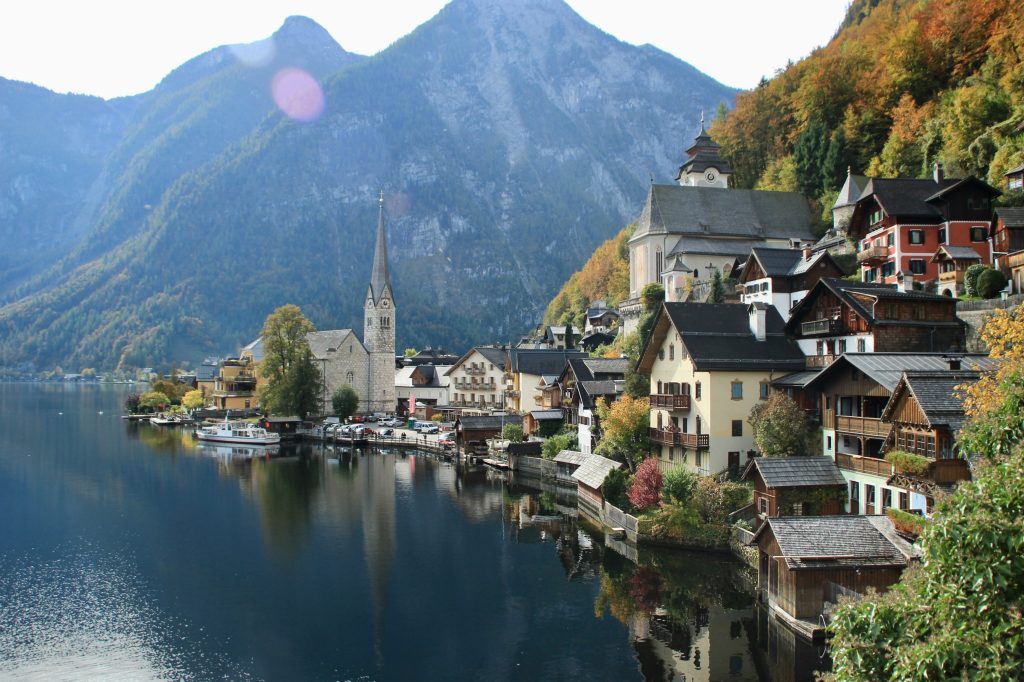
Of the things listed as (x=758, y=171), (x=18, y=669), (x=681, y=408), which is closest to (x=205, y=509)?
(x=18, y=669)

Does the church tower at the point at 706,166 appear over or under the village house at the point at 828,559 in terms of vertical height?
over

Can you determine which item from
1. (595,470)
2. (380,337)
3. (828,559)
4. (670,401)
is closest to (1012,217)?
(670,401)

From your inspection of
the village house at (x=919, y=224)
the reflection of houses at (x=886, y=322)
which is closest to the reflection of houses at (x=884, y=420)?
the reflection of houses at (x=886, y=322)

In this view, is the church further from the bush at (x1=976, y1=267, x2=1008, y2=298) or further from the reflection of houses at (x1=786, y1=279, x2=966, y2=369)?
the reflection of houses at (x1=786, y1=279, x2=966, y2=369)

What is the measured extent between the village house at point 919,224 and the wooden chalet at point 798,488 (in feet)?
61.9

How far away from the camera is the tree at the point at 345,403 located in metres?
95.9

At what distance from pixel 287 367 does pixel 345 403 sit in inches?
328

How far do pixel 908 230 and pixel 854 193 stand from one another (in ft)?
64.2

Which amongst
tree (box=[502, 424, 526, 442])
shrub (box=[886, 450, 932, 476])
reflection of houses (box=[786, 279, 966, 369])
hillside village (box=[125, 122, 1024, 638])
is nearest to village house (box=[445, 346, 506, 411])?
hillside village (box=[125, 122, 1024, 638])

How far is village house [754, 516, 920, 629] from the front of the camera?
79.6 ft

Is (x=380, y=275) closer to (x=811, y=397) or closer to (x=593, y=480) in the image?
(x=593, y=480)

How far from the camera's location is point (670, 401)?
1617 inches

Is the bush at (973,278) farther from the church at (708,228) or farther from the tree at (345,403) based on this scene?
the tree at (345,403)

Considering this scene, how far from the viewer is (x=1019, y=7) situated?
6125 cm
